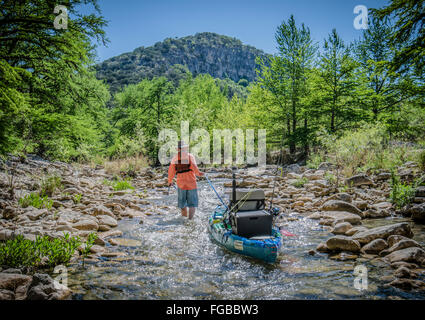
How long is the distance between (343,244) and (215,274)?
2.59 metres

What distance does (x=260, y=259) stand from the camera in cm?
465

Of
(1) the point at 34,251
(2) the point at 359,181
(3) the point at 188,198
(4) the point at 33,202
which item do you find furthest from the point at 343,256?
(4) the point at 33,202

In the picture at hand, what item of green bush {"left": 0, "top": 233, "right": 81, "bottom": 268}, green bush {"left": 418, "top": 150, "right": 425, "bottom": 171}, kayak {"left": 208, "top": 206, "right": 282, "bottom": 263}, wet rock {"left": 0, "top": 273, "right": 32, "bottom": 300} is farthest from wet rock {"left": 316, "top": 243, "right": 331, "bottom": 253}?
green bush {"left": 418, "top": 150, "right": 425, "bottom": 171}

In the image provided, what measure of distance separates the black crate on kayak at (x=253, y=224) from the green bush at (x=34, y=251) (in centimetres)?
303

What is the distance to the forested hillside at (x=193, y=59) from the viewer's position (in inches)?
4818

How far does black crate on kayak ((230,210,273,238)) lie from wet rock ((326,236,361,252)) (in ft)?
4.02

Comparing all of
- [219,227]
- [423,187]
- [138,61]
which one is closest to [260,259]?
[219,227]

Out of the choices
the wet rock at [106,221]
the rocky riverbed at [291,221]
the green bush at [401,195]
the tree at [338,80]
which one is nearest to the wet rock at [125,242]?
the rocky riverbed at [291,221]

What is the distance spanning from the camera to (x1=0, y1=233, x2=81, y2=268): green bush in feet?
12.1

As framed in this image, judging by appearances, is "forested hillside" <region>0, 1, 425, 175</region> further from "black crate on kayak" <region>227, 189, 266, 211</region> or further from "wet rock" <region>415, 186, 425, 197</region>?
"wet rock" <region>415, 186, 425, 197</region>

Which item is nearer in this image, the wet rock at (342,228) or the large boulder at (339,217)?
the wet rock at (342,228)

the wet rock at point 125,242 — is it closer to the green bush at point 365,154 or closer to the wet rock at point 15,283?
the wet rock at point 15,283
